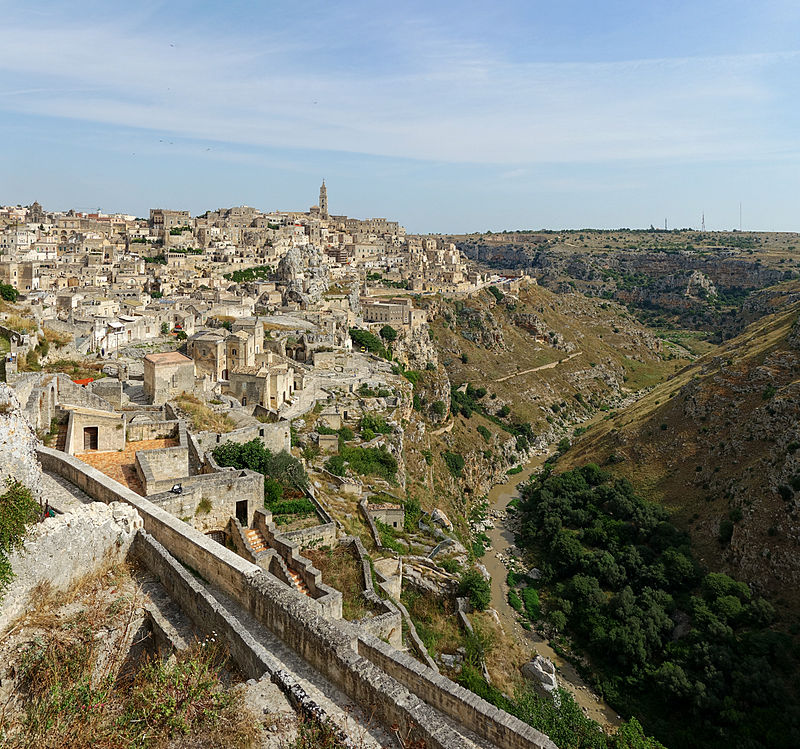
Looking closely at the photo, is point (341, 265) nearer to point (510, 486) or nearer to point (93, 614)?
point (510, 486)

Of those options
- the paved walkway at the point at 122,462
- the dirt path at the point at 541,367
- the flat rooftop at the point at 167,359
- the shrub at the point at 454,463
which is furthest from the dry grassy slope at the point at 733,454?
the paved walkway at the point at 122,462

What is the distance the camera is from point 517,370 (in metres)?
75.0

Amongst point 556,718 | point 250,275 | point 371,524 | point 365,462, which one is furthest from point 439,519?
point 250,275

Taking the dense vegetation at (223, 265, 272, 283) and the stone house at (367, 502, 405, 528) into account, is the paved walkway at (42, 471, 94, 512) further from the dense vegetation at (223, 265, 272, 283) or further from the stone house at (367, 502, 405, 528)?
the dense vegetation at (223, 265, 272, 283)

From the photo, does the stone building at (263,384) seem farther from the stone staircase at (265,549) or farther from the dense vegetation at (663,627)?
the dense vegetation at (663,627)

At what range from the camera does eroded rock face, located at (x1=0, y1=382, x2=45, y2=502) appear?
735 cm

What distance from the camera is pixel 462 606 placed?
2264 centimetres

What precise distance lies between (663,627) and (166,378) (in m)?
26.3

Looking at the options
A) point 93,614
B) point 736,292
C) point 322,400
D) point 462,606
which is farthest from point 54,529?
point 736,292

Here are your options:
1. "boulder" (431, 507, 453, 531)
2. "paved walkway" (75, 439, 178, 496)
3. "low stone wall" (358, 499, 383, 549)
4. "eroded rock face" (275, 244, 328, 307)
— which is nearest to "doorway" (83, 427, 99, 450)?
"paved walkway" (75, 439, 178, 496)

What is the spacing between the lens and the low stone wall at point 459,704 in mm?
5805

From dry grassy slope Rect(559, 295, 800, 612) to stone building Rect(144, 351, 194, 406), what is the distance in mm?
29684

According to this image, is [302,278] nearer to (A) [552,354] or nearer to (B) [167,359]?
(A) [552,354]

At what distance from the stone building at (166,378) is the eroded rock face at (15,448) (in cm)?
1376
